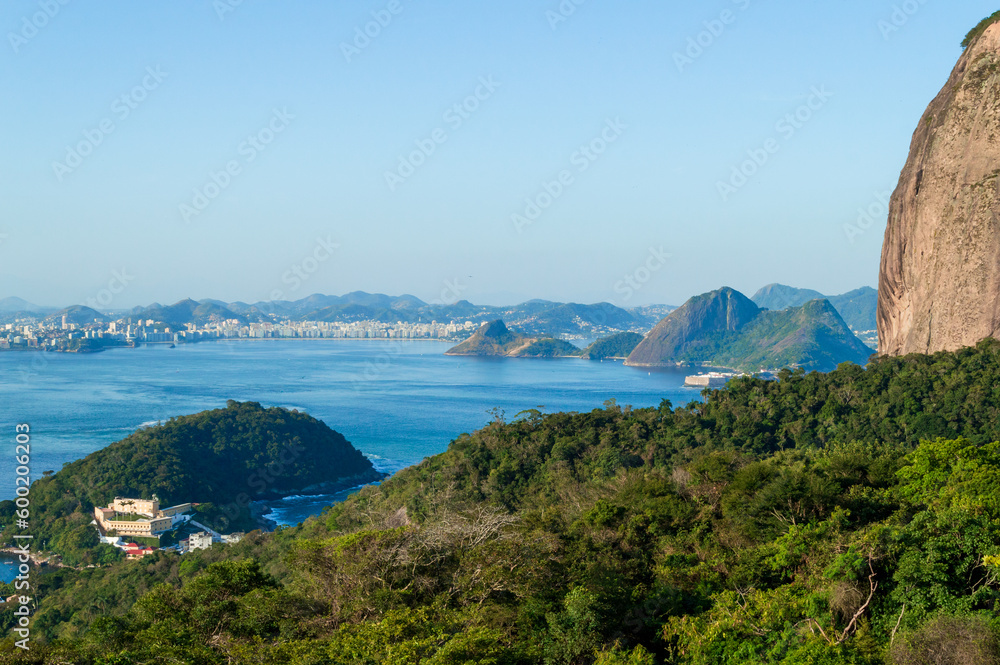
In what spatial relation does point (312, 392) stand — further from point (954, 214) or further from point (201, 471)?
point (954, 214)

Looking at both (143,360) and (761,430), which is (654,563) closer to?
(761,430)

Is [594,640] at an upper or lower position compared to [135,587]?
upper

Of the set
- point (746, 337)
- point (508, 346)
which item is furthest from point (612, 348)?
point (746, 337)

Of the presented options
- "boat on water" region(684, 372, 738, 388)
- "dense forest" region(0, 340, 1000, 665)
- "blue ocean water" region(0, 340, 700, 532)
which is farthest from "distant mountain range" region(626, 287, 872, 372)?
"dense forest" region(0, 340, 1000, 665)

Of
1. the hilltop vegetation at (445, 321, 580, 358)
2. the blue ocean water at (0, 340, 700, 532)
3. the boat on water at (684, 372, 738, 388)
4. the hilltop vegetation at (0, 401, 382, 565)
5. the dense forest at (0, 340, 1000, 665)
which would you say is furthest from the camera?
the hilltop vegetation at (445, 321, 580, 358)

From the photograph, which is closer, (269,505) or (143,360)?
(269,505)

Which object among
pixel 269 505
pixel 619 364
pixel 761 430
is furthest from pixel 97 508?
pixel 619 364

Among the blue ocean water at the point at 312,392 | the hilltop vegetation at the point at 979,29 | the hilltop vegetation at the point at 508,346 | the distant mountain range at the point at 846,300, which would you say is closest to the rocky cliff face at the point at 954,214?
the hilltop vegetation at the point at 979,29

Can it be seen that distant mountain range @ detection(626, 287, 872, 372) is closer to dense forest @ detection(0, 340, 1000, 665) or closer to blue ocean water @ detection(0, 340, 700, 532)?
blue ocean water @ detection(0, 340, 700, 532)
